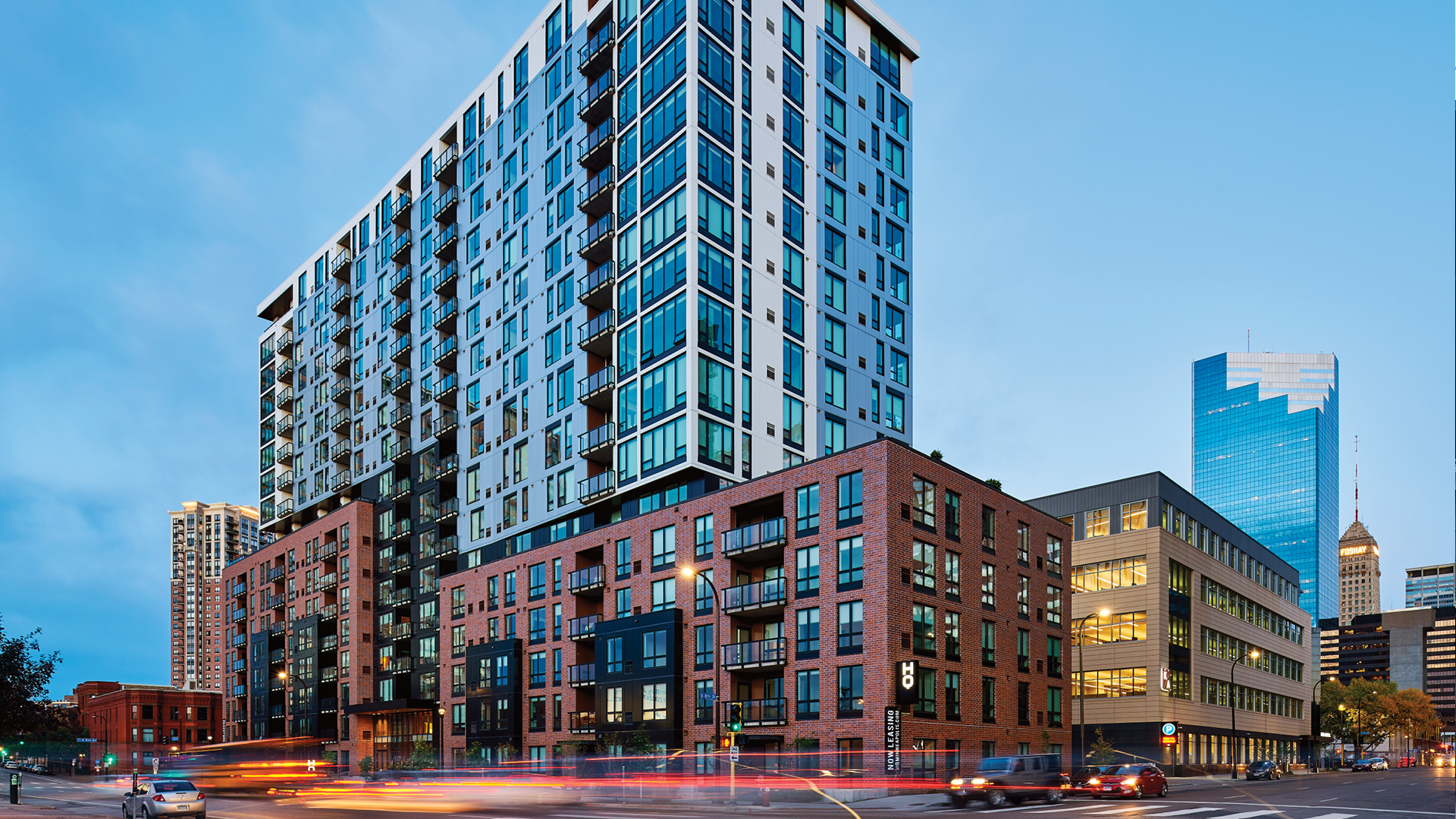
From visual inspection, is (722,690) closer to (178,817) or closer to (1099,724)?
(178,817)

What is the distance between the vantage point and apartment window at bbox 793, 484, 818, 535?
56.6 meters

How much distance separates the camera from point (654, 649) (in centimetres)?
6316

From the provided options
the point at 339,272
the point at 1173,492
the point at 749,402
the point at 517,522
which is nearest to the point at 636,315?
the point at 749,402

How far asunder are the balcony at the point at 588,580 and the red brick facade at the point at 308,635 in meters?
35.7

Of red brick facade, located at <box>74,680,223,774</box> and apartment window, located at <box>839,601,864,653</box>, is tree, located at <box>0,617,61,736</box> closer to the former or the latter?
apartment window, located at <box>839,601,864,653</box>

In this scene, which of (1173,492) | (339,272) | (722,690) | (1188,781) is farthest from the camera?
(339,272)

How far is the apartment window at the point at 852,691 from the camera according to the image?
52.3m

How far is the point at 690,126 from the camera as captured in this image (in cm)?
6606

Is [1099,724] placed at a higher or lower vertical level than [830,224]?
lower

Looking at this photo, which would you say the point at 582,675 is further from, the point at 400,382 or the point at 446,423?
the point at 400,382

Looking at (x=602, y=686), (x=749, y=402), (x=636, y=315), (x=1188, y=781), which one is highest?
(x=636, y=315)

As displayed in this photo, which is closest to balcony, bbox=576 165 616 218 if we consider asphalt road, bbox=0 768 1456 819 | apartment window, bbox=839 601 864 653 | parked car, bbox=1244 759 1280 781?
apartment window, bbox=839 601 864 653

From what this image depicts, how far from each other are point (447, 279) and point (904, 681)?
182ft

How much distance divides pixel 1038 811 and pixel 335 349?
297 feet
